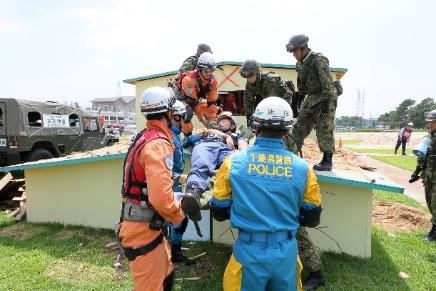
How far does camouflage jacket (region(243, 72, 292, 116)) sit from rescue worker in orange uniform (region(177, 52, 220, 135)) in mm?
657

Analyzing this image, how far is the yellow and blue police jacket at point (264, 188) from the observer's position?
8.98 ft

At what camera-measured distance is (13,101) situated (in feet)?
37.9

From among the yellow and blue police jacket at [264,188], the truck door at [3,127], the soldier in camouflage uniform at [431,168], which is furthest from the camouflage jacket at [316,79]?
the truck door at [3,127]

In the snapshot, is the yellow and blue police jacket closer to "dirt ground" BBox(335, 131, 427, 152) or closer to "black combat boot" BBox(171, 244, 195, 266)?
"black combat boot" BBox(171, 244, 195, 266)

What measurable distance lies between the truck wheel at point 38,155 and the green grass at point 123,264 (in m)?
5.13

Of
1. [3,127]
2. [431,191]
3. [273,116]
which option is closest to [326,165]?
[431,191]

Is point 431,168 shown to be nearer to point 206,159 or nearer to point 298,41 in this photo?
point 298,41

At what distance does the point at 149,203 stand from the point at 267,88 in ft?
11.8

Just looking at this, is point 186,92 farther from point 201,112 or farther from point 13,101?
point 13,101

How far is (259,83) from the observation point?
6191 mm

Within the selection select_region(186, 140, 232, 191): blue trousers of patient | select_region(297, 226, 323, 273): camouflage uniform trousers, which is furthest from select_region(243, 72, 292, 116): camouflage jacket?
select_region(297, 226, 323, 273): camouflage uniform trousers

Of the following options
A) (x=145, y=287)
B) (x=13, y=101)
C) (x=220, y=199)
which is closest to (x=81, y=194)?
(x=145, y=287)

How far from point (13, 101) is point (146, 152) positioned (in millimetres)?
10354

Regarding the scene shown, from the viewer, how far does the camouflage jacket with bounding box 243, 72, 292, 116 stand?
20.0 ft
